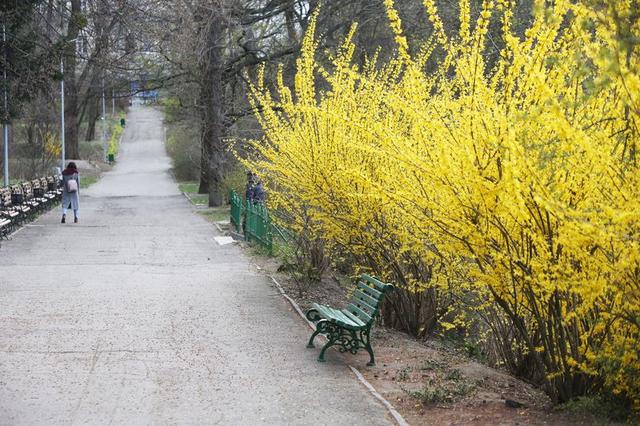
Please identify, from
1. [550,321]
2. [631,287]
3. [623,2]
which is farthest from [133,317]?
[623,2]

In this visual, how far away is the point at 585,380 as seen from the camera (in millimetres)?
7613

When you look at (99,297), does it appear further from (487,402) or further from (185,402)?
(487,402)

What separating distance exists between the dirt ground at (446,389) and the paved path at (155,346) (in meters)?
0.37

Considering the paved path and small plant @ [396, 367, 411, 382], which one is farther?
small plant @ [396, 367, 411, 382]

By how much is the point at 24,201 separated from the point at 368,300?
18569mm

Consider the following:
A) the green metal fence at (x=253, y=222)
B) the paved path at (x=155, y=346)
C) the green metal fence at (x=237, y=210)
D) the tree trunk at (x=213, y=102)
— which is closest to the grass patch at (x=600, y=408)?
the paved path at (x=155, y=346)

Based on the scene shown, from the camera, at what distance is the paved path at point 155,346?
298 inches

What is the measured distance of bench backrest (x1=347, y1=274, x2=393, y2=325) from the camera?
9328 mm

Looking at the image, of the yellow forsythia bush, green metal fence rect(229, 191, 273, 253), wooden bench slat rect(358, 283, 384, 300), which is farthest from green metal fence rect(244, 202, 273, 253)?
the yellow forsythia bush

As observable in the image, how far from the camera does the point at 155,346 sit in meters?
9.95

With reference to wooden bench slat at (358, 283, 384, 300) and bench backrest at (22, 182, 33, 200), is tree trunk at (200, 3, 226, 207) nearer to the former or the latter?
bench backrest at (22, 182, 33, 200)

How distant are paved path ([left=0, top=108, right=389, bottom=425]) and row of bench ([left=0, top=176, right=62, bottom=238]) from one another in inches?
78.2

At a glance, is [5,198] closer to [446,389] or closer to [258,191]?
[258,191]

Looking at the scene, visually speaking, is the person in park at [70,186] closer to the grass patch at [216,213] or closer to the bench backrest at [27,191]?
the bench backrest at [27,191]
